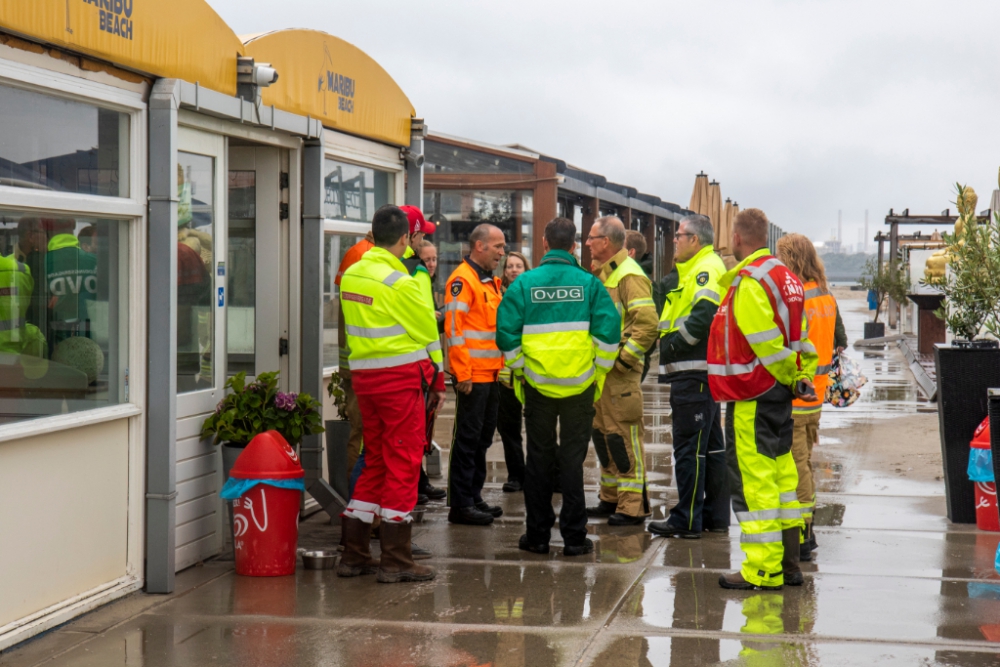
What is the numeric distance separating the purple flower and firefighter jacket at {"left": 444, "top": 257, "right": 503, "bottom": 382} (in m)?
1.32

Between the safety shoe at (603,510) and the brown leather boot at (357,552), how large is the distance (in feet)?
6.64

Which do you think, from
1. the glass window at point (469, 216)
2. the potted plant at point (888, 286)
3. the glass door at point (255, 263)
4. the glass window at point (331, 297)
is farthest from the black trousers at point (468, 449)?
the potted plant at point (888, 286)

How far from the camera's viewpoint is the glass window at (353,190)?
773cm

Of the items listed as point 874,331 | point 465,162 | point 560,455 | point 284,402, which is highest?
point 465,162

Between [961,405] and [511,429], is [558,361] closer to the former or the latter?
[511,429]

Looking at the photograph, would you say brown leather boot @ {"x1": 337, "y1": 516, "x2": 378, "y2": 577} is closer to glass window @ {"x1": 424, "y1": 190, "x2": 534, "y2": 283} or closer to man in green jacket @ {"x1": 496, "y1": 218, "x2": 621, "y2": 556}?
man in green jacket @ {"x1": 496, "y1": 218, "x2": 621, "y2": 556}

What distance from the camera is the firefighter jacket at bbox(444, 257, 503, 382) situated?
724cm

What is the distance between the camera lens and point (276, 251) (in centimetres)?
718

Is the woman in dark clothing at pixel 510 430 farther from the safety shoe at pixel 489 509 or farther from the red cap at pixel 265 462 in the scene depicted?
the red cap at pixel 265 462

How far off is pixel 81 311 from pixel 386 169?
378cm

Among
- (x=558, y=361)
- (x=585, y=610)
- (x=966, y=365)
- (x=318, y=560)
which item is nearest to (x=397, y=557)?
(x=318, y=560)

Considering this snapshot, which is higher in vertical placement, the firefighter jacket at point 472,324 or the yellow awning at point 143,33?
the yellow awning at point 143,33

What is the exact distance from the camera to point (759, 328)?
18.1 feet

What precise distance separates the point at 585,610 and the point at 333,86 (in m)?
4.02
